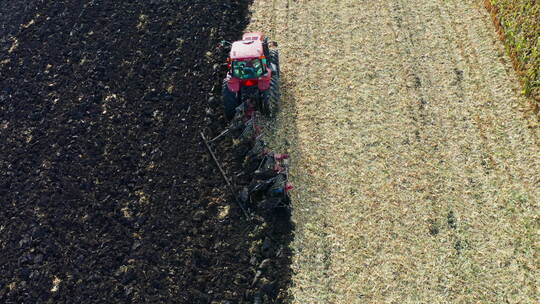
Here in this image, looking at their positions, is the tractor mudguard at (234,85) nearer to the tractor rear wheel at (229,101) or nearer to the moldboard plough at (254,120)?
the moldboard plough at (254,120)

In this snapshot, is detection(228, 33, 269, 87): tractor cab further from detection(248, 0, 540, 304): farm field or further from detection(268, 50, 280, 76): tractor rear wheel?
detection(248, 0, 540, 304): farm field

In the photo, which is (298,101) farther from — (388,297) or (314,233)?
(388,297)

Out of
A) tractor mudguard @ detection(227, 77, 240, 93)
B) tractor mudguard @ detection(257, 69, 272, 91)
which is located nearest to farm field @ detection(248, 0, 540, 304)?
tractor mudguard @ detection(257, 69, 272, 91)

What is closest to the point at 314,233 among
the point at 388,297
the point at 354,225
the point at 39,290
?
the point at 354,225

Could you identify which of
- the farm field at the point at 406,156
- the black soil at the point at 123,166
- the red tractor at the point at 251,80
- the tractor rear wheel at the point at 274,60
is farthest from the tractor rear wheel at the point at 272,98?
the black soil at the point at 123,166

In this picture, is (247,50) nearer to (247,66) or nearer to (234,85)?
(247,66)
